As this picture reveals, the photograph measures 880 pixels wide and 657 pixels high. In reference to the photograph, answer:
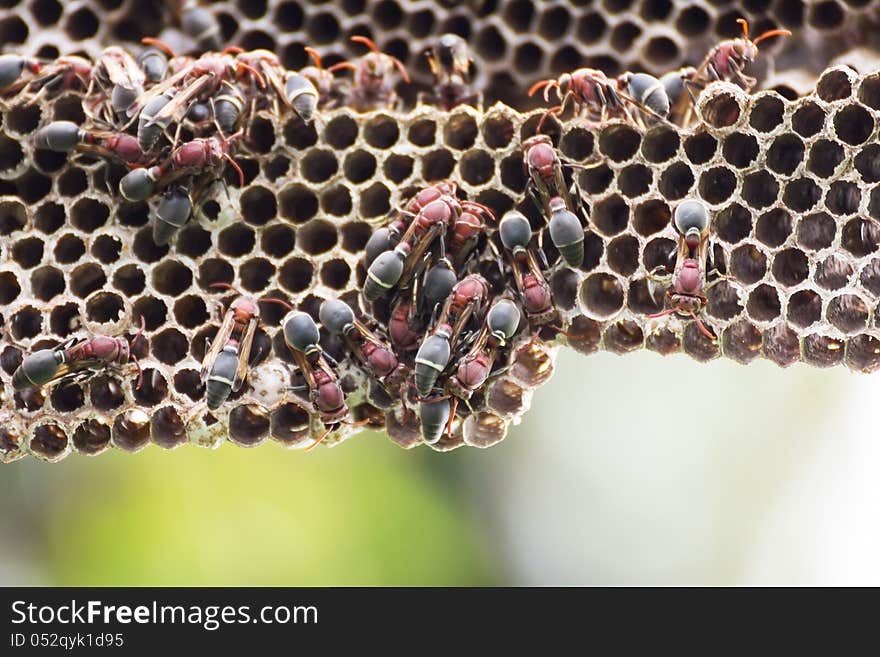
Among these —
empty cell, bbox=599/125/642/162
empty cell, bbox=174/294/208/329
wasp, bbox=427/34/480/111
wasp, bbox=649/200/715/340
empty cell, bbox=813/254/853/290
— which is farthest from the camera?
wasp, bbox=427/34/480/111

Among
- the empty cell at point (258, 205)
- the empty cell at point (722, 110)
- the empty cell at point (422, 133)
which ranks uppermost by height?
the empty cell at point (422, 133)

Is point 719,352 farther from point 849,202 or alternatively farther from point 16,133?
point 16,133

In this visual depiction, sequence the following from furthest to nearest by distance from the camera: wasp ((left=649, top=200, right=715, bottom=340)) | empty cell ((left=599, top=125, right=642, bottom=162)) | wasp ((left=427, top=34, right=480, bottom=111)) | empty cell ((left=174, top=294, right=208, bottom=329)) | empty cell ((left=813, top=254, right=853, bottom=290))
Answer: wasp ((left=427, top=34, right=480, bottom=111)) < empty cell ((left=174, top=294, right=208, bottom=329)) < empty cell ((left=599, top=125, right=642, bottom=162)) < empty cell ((left=813, top=254, right=853, bottom=290)) < wasp ((left=649, top=200, right=715, bottom=340))

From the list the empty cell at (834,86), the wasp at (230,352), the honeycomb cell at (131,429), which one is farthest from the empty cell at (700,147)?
the honeycomb cell at (131,429)

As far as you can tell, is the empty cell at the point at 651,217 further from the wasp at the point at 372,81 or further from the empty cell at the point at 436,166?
the wasp at the point at 372,81

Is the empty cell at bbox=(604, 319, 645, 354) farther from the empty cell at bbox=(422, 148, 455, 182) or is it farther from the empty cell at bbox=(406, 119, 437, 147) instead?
the empty cell at bbox=(406, 119, 437, 147)

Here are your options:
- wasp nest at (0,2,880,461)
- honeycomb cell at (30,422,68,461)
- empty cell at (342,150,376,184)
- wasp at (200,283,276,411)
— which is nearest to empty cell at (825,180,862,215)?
wasp nest at (0,2,880,461)

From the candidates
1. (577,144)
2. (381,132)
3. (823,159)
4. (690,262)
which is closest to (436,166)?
(381,132)
